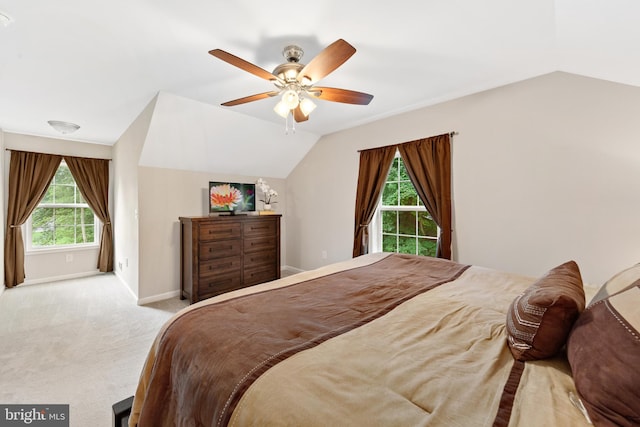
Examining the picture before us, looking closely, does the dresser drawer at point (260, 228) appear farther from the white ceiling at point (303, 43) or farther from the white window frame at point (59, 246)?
the white window frame at point (59, 246)

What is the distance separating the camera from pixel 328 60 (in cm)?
168

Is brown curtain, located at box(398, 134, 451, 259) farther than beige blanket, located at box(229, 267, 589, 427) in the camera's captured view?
Yes

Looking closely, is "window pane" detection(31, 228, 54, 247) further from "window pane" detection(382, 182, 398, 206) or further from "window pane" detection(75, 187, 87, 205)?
"window pane" detection(382, 182, 398, 206)

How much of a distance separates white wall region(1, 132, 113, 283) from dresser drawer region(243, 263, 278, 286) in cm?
301

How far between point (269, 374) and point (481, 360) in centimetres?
72

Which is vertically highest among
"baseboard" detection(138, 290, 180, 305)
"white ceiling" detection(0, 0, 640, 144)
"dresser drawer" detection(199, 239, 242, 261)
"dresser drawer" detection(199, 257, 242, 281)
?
"white ceiling" detection(0, 0, 640, 144)

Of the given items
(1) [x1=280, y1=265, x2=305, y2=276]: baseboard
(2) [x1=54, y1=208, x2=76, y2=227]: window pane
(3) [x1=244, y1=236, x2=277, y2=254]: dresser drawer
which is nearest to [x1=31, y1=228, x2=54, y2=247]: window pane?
(2) [x1=54, y1=208, x2=76, y2=227]: window pane

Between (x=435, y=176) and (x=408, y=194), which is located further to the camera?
(x=408, y=194)

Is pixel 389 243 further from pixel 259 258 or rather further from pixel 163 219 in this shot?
pixel 163 219

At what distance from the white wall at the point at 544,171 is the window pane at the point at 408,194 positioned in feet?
1.86

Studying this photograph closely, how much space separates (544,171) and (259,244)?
3.54 metres

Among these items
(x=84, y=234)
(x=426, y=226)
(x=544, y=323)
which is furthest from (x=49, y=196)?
(x=544, y=323)

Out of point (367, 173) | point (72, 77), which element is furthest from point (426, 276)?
point (72, 77)

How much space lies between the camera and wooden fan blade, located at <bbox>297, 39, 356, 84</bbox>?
5.11 ft
